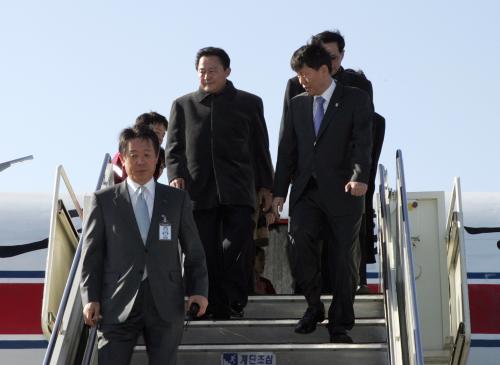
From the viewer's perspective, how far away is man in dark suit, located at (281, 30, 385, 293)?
7906 millimetres

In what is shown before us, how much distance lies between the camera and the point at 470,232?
10.2 metres

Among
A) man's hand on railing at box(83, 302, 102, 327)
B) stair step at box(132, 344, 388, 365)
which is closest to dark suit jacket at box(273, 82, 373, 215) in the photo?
stair step at box(132, 344, 388, 365)

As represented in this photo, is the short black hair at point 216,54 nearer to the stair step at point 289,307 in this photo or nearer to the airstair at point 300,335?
the airstair at point 300,335

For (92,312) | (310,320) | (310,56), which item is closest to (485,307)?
(310,320)

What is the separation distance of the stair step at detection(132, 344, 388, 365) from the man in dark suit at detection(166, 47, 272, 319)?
0.59 meters

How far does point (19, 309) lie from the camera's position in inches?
390

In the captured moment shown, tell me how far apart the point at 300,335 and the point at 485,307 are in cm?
348

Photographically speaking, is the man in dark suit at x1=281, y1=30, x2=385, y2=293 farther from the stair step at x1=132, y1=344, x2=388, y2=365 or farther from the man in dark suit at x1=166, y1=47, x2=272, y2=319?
the stair step at x1=132, y1=344, x2=388, y2=365

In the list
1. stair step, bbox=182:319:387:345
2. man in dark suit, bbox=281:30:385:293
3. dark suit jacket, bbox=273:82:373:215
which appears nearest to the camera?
dark suit jacket, bbox=273:82:373:215

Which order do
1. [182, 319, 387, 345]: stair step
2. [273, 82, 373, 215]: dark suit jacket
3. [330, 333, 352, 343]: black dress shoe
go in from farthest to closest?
[182, 319, 387, 345]: stair step, [273, 82, 373, 215]: dark suit jacket, [330, 333, 352, 343]: black dress shoe

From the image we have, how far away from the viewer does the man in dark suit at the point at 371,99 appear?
7906 mm

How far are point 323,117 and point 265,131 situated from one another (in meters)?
0.78

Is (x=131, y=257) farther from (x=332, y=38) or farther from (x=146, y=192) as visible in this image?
(x=332, y=38)

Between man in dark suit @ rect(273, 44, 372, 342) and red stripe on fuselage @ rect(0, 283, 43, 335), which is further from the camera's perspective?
red stripe on fuselage @ rect(0, 283, 43, 335)
